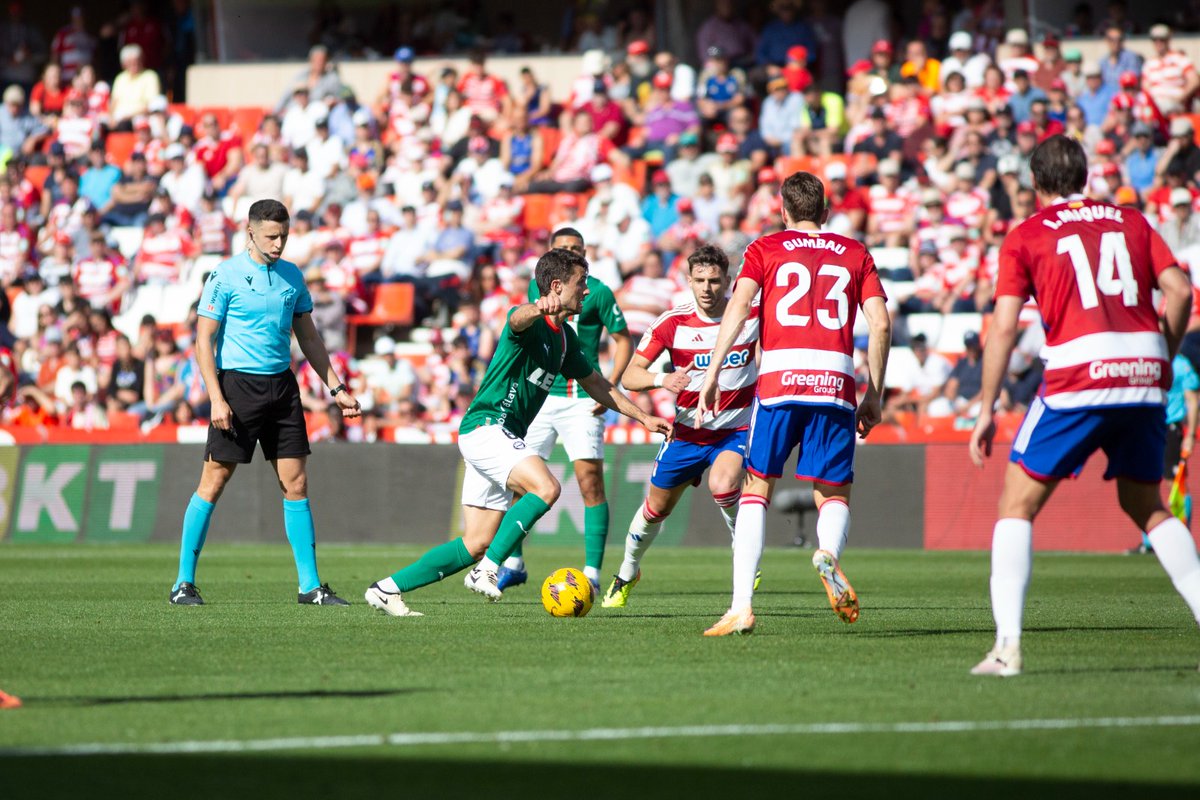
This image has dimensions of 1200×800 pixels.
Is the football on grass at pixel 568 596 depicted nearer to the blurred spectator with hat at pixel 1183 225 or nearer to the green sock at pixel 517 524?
the green sock at pixel 517 524

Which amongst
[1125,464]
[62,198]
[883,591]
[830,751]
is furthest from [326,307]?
[830,751]

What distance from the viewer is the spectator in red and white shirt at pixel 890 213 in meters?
22.1

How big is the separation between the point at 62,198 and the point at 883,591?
65.6ft

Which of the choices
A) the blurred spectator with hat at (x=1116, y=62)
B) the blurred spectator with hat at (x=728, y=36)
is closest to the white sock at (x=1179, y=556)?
the blurred spectator with hat at (x=1116, y=62)

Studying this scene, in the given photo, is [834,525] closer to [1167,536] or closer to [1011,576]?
[1011,576]

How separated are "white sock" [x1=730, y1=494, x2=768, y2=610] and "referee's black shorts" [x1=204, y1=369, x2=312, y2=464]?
338 cm

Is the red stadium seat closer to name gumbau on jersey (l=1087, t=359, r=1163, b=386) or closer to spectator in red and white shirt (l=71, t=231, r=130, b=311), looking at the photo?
→ spectator in red and white shirt (l=71, t=231, r=130, b=311)

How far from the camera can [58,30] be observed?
36.0 metres

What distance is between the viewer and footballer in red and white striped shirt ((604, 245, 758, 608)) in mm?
11250

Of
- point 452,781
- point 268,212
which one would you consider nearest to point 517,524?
point 268,212

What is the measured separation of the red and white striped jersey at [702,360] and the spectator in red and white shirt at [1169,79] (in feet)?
42.1

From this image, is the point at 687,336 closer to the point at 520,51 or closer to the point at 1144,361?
the point at 1144,361

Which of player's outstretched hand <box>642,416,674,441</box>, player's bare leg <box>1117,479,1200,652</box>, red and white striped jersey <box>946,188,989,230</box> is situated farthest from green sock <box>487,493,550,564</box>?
red and white striped jersey <box>946,188,989,230</box>

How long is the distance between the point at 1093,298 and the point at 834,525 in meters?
2.26
